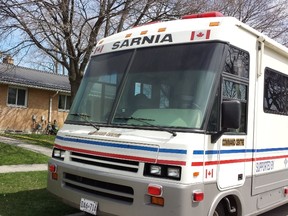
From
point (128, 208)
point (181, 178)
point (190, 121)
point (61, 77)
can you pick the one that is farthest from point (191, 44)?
point (61, 77)

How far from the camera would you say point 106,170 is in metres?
5.03

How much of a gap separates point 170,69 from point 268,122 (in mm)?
2039

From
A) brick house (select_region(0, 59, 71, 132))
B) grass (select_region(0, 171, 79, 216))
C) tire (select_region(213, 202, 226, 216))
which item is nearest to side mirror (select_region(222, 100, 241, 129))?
tire (select_region(213, 202, 226, 216))

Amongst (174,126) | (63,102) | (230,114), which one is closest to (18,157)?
(174,126)

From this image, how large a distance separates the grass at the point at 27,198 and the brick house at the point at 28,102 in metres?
13.7

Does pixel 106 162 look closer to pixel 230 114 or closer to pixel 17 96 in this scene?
pixel 230 114

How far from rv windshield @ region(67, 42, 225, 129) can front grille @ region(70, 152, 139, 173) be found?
493 millimetres

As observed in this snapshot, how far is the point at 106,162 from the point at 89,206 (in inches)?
24.2

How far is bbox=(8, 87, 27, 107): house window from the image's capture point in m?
23.3

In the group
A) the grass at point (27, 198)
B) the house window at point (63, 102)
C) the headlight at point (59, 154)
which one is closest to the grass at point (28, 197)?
the grass at point (27, 198)

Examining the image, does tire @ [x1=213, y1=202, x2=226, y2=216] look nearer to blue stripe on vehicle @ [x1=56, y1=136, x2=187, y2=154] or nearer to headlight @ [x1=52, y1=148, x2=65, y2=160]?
blue stripe on vehicle @ [x1=56, y1=136, x2=187, y2=154]

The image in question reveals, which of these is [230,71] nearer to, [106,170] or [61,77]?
[106,170]

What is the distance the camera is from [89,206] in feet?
16.7

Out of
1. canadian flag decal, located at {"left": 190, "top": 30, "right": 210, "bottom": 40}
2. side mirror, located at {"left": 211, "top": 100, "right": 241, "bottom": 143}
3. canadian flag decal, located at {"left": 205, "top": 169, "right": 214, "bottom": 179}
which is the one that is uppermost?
canadian flag decal, located at {"left": 190, "top": 30, "right": 210, "bottom": 40}
